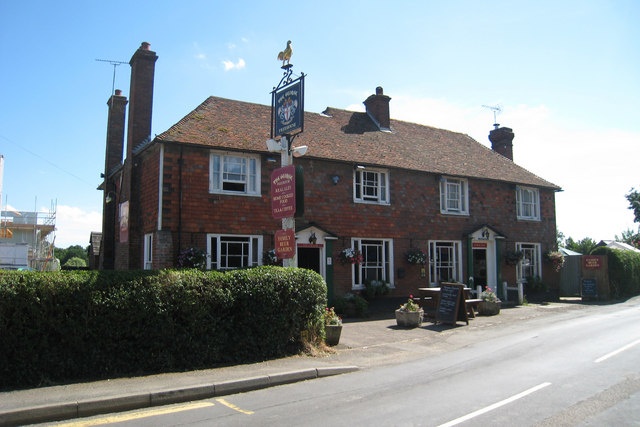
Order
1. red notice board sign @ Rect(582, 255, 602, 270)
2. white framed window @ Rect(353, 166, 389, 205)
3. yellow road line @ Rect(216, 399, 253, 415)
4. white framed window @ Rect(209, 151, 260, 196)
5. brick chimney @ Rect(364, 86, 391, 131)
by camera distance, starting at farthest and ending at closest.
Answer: red notice board sign @ Rect(582, 255, 602, 270), brick chimney @ Rect(364, 86, 391, 131), white framed window @ Rect(353, 166, 389, 205), white framed window @ Rect(209, 151, 260, 196), yellow road line @ Rect(216, 399, 253, 415)

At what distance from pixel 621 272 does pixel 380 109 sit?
14.2 m

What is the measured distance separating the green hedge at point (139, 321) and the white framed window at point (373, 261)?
301 inches

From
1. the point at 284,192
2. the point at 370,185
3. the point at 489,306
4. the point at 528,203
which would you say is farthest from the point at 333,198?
the point at 528,203

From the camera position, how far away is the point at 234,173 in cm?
1516

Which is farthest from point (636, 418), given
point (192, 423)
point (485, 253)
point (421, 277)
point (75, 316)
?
point (485, 253)

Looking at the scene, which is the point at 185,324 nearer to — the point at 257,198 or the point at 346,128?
the point at 257,198

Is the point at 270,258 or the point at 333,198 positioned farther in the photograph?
the point at 333,198

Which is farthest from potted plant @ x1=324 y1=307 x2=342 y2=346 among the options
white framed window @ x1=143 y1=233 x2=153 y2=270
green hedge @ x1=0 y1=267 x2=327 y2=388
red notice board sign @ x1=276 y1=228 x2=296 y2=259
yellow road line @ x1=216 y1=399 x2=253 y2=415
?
white framed window @ x1=143 y1=233 x2=153 y2=270

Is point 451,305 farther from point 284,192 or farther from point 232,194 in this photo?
point 232,194

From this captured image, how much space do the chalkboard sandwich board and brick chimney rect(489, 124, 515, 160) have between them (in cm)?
1388

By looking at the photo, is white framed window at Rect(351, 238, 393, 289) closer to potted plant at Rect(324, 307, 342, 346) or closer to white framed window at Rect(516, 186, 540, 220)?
potted plant at Rect(324, 307, 342, 346)

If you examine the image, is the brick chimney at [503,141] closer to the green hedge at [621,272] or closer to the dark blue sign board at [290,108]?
the green hedge at [621,272]

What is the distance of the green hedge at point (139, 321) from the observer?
682 cm

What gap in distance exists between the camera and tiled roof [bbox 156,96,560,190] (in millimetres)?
15453
